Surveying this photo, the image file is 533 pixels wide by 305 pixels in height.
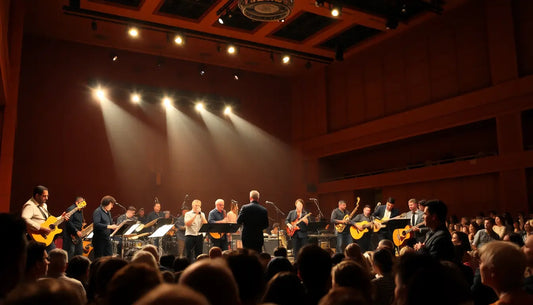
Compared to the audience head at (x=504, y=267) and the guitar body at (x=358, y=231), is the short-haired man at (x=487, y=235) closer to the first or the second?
the guitar body at (x=358, y=231)

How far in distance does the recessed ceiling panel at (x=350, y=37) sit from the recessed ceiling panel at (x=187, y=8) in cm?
475

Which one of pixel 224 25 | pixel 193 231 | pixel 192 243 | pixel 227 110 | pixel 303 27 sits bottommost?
pixel 192 243

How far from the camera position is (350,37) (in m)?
16.6

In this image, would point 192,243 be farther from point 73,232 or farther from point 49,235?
point 49,235

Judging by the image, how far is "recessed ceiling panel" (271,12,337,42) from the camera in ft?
48.7

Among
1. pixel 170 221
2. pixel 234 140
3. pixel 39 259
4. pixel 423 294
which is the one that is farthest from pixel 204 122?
pixel 423 294

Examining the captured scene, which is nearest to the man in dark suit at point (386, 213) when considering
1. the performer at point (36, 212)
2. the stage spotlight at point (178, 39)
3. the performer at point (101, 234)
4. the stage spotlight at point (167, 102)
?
the performer at point (101, 234)

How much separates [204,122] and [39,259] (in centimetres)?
1443

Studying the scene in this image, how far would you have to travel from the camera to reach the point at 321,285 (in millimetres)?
3104

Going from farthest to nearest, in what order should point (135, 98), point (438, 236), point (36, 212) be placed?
point (135, 98) < point (36, 212) < point (438, 236)

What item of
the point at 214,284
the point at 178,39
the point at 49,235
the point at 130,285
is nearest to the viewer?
the point at 214,284

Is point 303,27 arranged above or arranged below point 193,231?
above

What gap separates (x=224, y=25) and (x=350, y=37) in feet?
15.2

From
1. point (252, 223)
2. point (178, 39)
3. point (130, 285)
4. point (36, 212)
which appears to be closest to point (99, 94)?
point (178, 39)
